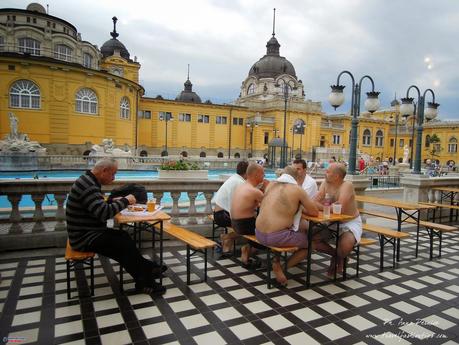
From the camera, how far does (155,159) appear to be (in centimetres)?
2739

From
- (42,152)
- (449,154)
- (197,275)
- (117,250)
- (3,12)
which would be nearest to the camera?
(117,250)

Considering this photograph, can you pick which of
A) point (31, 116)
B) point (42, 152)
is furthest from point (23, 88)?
point (42, 152)

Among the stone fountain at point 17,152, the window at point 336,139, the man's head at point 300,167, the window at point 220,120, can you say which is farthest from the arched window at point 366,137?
the man's head at point 300,167

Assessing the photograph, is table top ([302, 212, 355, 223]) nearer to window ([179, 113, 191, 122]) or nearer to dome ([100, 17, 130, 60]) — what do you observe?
window ([179, 113, 191, 122])

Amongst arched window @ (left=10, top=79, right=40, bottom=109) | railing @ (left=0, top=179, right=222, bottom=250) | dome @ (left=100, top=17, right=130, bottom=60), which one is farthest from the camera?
dome @ (left=100, top=17, right=130, bottom=60)

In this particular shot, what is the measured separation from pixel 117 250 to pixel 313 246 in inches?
116

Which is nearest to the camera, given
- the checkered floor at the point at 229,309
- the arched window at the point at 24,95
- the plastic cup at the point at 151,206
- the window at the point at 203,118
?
the checkered floor at the point at 229,309

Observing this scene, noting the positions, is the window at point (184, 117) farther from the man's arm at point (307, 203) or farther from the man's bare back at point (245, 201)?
the man's arm at point (307, 203)

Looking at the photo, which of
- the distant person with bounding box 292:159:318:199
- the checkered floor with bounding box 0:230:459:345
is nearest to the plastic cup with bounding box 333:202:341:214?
the distant person with bounding box 292:159:318:199

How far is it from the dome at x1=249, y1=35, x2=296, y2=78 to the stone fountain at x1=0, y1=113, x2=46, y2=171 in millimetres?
39335

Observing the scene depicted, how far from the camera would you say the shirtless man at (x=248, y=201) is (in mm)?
→ 5230

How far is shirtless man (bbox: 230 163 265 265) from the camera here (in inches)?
206

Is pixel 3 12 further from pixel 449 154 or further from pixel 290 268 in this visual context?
pixel 449 154

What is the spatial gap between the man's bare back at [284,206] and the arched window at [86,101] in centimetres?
2921
